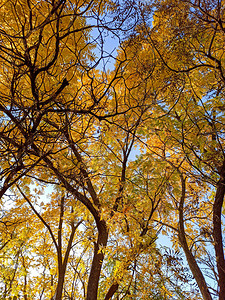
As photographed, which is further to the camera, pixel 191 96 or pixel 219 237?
pixel 219 237

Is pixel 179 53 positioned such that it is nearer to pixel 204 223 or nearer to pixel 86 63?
pixel 86 63

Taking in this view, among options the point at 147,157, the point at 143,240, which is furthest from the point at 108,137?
the point at 143,240

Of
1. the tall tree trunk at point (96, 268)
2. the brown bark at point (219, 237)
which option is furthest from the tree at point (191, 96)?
the tall tree trunk at point (96, 268)

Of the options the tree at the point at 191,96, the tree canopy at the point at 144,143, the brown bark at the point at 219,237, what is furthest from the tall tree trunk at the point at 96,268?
the brown bark at the point at 219,237

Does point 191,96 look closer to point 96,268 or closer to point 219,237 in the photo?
point 219,237

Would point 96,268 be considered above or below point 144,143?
below

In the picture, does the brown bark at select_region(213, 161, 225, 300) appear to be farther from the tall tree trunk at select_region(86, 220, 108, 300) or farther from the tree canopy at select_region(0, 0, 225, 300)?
the tall tree trunk at select_region(86, 220, 108, 300)

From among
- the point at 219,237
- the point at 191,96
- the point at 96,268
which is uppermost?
the point at 191,96

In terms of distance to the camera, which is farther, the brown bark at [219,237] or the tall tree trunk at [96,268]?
the tall tree trunk at [96,268]

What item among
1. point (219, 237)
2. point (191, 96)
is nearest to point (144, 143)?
point (191, 96)

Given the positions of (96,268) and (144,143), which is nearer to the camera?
(144,143)

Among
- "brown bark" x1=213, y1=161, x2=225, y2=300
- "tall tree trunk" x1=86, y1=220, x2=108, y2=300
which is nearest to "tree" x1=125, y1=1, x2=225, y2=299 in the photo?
"brown bark" x1=213, y1=161, x2=225, y2=300

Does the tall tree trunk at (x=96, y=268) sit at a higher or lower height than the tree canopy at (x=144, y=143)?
lower

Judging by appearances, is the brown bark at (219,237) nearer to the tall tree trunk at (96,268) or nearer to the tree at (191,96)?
the tree at (191,96)
